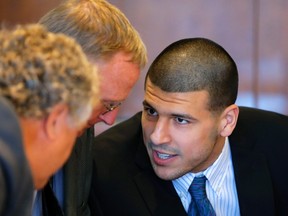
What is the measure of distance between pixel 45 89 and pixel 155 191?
45.0 inches

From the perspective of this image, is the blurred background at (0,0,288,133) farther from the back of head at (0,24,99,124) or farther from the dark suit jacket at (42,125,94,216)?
the back of head at (0,24,99,124)

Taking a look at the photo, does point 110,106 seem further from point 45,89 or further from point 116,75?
point 45,89

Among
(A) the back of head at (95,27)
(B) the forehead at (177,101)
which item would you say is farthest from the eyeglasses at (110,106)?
(B) the forehead at (177,101)

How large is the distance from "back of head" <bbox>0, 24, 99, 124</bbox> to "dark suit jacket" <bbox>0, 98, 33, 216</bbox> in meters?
0.07

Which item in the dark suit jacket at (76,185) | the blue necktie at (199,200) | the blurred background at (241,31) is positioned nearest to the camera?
the dark suit jacket at (76,185)

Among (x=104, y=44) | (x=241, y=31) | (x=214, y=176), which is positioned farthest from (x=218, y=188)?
(x=241, y=31)

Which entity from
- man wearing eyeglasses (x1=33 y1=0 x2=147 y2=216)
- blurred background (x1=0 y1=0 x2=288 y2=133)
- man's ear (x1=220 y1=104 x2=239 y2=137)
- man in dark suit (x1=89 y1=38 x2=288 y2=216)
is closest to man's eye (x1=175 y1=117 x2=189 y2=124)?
man in dark suit (x1=89 y1=38 x2=288 y2=216)

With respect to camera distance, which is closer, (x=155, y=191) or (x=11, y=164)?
(x=11, y=164)

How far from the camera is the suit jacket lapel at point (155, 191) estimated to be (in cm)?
192

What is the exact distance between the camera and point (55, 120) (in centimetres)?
91

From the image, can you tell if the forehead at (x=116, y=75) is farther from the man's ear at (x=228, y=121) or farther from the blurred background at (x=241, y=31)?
the blurred background at (x=241, y=31)

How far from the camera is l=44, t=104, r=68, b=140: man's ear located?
90 cm

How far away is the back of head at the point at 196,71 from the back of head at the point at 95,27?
219 millimetres

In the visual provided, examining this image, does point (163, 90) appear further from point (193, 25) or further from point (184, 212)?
point (193, 25)
